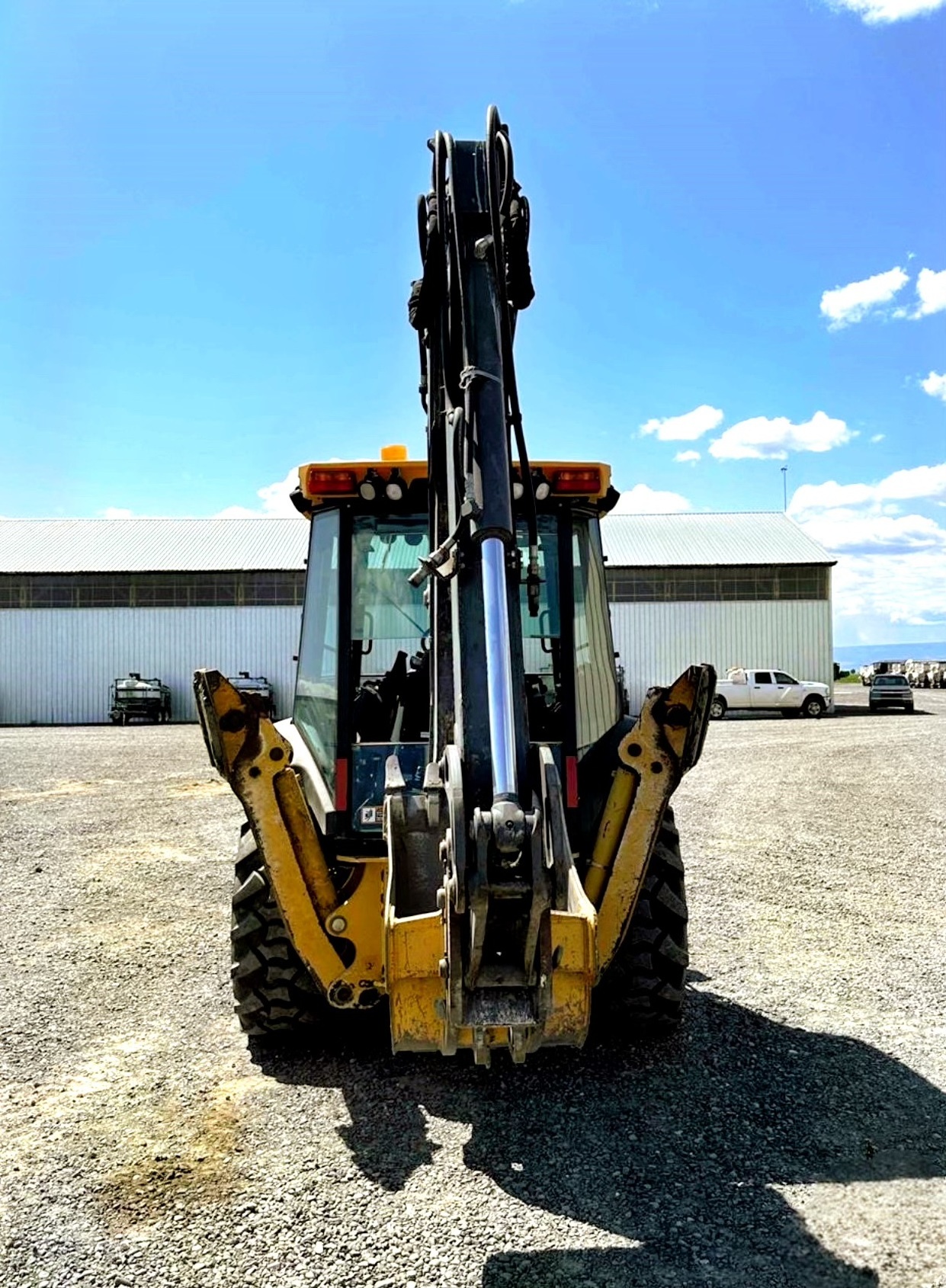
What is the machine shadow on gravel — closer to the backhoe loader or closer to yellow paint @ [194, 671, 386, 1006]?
the backhoe loader

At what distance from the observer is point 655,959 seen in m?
4.80

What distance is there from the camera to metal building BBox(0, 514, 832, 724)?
1321 inches

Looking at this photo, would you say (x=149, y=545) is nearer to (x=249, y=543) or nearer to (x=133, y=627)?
(x=249, y=543)

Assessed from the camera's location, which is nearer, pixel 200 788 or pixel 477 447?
pixel 477 447

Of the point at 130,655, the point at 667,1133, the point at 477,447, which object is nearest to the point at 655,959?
the point at 667,1133

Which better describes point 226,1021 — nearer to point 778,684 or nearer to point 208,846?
point 208,846

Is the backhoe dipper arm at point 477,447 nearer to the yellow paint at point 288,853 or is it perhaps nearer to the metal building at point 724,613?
the yellow paint at point 288,853

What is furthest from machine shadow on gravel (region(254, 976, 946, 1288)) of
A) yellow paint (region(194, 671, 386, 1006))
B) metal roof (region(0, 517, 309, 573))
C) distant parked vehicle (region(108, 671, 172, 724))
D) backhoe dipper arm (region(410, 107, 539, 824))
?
metal roof (region(0, 517, 309, 573))

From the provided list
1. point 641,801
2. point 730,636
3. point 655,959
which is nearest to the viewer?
point 641,801

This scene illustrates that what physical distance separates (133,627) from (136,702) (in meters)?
3.03

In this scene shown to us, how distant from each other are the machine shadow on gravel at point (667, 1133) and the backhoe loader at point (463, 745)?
36 cm

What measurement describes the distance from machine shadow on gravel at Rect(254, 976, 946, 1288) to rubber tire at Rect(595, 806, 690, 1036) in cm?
14

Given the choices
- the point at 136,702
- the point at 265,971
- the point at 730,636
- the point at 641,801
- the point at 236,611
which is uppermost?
the point at 236,611

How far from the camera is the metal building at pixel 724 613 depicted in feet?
113
